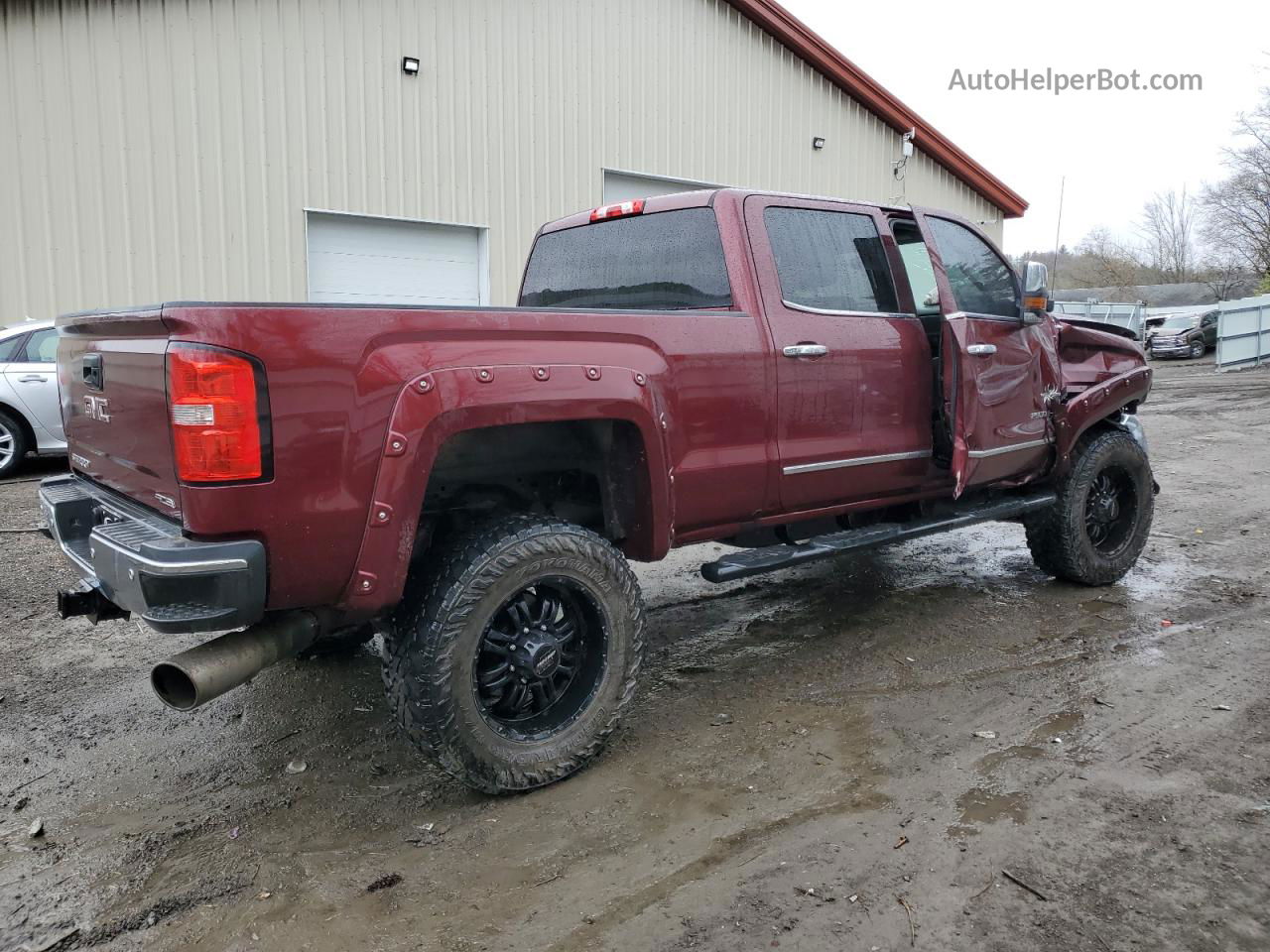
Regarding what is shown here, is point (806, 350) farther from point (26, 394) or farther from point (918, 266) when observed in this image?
A: point (26, 394)

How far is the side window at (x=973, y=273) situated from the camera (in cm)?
463

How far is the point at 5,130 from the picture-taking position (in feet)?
30.2

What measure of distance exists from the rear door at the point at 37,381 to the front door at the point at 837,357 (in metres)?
7.64

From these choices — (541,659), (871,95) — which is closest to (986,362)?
(541,659)

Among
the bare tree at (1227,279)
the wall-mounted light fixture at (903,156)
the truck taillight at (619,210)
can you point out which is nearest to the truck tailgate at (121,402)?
the truck taillight at (619,210)

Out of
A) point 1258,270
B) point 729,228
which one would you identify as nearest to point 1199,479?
point 729,228

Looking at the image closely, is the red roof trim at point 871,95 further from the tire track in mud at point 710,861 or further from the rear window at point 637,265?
the tire track in mud at point 710,861

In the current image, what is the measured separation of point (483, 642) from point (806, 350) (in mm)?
1761

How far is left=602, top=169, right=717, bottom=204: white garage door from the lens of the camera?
13.0 meters

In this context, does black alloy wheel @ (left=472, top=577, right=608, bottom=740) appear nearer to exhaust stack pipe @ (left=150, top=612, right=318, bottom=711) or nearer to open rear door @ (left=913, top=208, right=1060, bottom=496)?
exhaust stack pipe @ (left=150, top=612, right=318, bottom=711)

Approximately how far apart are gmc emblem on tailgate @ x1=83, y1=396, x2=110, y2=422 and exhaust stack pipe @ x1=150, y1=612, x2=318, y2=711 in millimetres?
896

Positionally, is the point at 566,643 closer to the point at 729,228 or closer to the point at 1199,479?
the point at 729,228

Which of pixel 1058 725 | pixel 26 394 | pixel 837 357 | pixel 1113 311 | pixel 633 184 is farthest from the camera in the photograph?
pixel 1113 311

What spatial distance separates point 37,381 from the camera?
29.0 feet
